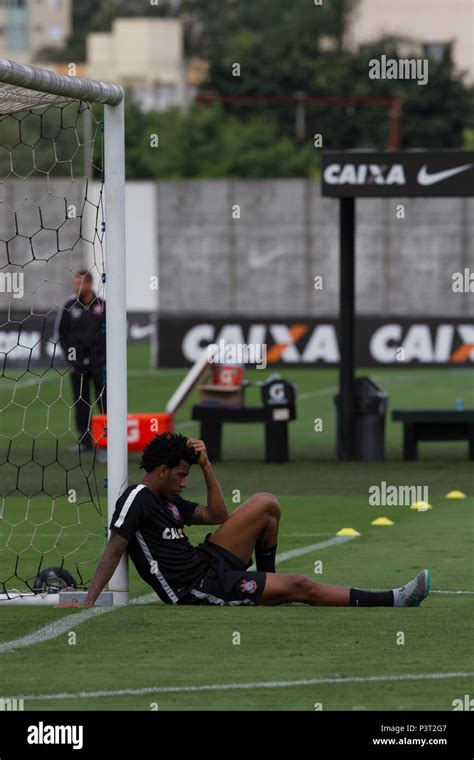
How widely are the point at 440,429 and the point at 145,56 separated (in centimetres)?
8562

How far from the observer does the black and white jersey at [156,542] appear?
9.95m

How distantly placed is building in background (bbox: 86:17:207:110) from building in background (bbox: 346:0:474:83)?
54.3ft

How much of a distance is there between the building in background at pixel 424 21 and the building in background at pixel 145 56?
16554mm

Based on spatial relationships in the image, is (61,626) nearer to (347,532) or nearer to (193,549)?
(193,549)

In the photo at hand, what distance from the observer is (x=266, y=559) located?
34.6 ft

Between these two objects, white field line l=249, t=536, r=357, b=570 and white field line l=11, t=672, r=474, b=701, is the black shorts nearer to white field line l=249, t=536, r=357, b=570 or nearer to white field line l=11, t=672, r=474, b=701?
white field line l=11, t=672, r=474, b=701

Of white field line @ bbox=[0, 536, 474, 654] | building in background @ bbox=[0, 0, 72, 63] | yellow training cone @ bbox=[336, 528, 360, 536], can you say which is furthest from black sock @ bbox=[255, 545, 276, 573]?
building in background @ bbox=[0, 0, 72, 63]

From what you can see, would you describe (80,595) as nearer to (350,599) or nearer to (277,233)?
(350,599)

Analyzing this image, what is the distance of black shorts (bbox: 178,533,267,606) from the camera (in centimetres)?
1009

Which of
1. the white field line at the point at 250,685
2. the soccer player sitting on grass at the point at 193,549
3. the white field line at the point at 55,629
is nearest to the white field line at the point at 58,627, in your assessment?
the white field line at the point at 55,629

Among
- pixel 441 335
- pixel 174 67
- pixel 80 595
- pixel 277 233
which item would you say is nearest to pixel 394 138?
pixel 277 233

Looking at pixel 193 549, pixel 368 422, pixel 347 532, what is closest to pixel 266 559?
pixel 193 549
